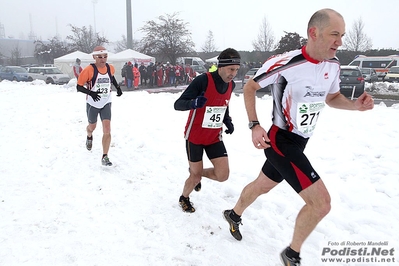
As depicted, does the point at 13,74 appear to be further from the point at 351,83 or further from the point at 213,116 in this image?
the point at 213,116

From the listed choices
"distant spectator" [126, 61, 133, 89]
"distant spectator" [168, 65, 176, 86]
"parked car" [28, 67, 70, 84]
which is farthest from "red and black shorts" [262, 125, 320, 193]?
A: "parked car" [28, 67, 70, 84]

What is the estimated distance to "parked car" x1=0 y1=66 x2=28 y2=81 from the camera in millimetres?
24578

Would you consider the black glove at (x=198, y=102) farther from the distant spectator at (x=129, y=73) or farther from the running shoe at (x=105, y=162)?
the distant spectator at (x=129, y=73)

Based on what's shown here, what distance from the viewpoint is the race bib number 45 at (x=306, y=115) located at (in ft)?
9.21

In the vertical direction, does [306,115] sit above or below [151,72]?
below

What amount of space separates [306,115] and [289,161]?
441 mm

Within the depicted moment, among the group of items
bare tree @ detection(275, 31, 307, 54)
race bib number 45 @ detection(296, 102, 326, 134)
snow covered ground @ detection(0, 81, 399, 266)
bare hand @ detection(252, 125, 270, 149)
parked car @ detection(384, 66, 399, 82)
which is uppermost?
bare tree @ detection(275, 31, 307, 54)

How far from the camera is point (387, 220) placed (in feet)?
12.3

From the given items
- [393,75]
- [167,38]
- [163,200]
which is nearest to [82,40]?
[167,38]

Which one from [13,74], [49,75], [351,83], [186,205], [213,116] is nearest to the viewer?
[213,116]

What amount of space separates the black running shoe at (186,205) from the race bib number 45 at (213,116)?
98 centimetres

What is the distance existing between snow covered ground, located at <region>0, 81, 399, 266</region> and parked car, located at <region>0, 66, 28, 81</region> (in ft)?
63.5

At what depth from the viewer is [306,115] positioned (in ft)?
9.28

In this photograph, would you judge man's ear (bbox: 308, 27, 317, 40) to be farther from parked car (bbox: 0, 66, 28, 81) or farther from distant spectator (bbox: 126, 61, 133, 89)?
parked car (bbox: 0, 66, 28, 81)
